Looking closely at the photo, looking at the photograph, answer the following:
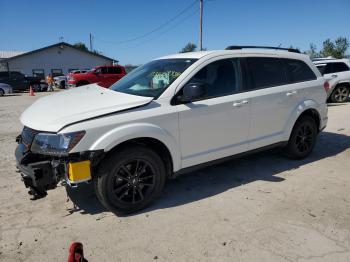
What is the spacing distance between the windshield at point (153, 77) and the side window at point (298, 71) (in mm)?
1915

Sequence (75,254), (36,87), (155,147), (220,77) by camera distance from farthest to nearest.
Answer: (36,87) < (220,77) < (155,147) < (75,254)

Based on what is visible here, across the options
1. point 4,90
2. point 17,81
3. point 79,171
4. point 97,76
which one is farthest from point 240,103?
point 17,81

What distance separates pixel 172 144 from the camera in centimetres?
395

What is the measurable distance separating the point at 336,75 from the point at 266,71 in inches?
351

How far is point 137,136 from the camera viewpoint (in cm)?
363

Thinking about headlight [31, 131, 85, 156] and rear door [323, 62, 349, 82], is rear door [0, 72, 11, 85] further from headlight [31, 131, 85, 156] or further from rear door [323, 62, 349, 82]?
headlight [31, 131, 85, 156]

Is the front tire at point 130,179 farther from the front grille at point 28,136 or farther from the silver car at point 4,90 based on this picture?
the silver car at point 4,90

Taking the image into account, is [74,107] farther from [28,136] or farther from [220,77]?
[220,77]

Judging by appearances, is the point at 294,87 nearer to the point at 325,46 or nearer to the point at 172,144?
the point at 172,144

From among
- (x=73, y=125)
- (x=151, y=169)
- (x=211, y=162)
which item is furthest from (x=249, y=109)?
(x=73, y=125)

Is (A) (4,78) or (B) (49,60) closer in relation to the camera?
(A) (4,78)

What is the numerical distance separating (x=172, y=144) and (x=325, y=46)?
1551 inches

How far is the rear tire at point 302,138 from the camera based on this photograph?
5.48 meters

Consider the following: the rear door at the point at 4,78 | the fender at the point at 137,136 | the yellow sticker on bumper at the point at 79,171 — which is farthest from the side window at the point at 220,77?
the rear door at the point at 4,78
